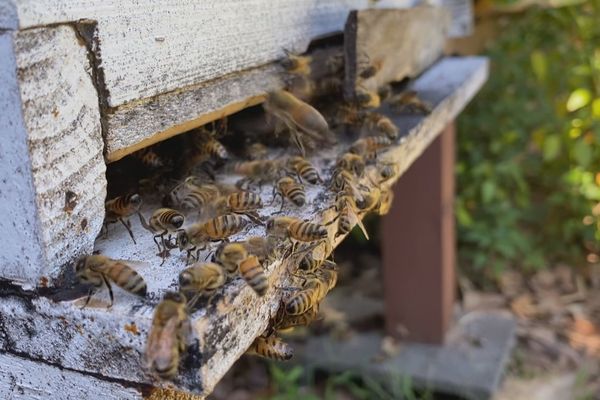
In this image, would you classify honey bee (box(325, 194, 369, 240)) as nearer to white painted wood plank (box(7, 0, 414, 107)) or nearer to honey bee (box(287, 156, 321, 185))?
honey bee (box(287, 156, 321, 185))

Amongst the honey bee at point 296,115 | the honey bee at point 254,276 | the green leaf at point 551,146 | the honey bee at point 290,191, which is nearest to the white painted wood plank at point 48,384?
the honey bee at point 254,276

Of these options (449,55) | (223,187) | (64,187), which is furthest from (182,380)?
(449,55)

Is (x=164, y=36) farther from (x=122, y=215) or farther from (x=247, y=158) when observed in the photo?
(x=247, y=158)

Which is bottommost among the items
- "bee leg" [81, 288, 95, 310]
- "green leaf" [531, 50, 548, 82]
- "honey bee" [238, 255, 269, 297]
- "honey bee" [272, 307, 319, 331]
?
"green leaf" [531, 50, 548, 82]

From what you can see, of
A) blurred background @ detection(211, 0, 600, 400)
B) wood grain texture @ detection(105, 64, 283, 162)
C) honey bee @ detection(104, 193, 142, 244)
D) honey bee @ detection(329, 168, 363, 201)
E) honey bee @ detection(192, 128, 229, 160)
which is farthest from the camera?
blurred background @ detection(211, 0, 600, 400)

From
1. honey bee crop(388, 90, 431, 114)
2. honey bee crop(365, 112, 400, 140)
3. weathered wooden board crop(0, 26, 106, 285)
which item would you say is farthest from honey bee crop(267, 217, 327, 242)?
honey bee crop(388, 90, 431, 114)

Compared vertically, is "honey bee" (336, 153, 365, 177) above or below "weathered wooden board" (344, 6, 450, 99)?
below

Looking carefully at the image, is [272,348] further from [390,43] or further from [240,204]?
[390,43]
